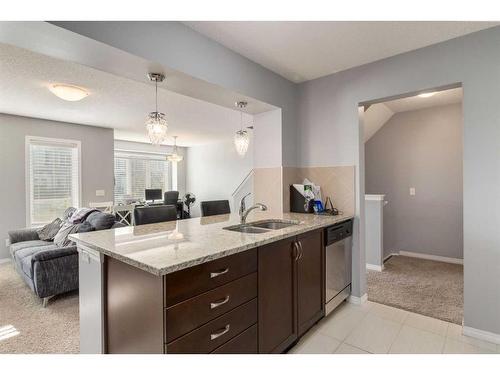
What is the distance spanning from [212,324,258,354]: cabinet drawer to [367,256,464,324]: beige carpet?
1.71m

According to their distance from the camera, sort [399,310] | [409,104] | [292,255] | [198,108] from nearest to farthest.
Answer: [292,255]
[399,310]
[409,104]
[198,108]

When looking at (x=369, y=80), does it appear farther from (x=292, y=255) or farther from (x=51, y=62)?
(x=51, y=62)

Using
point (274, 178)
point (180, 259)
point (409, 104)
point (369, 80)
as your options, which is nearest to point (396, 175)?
point (409, 104)

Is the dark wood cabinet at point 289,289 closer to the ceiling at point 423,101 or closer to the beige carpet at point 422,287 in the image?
the beige carpet at point 422,287

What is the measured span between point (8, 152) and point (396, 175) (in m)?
6.37

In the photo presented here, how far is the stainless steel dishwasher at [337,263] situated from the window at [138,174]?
6.28m

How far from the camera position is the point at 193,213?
8.22m

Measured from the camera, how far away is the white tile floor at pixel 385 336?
6.10 ft

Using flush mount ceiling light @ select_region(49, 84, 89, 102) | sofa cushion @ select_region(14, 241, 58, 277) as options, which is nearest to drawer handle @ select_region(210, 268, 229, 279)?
sofa cushion @ select_region(14, 241, 58, 277)

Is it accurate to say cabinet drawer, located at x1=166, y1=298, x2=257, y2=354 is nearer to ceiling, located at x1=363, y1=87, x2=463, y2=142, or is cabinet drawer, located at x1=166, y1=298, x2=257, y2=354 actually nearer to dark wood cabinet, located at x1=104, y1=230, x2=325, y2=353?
dark wood cabinet, located at x1=104, y1=230, x2=325, y2=353

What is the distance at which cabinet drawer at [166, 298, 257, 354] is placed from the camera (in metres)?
1.15

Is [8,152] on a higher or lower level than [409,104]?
lower
